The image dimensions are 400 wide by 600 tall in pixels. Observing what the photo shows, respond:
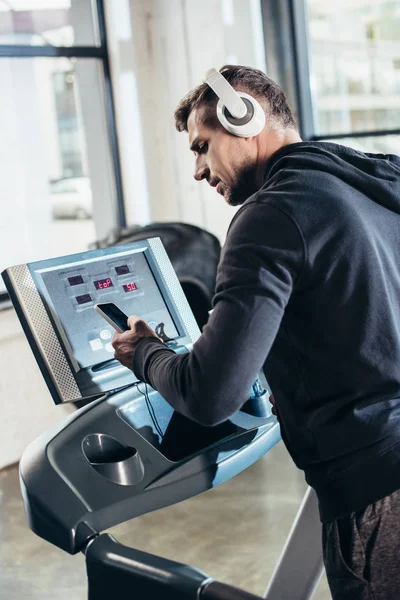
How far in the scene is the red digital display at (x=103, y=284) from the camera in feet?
5.32

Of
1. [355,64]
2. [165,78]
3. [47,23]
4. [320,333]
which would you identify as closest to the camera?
[320,333]

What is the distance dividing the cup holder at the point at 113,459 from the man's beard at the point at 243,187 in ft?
1.70

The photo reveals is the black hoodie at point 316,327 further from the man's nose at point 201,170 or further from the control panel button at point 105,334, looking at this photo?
the control panel button at point 105,334

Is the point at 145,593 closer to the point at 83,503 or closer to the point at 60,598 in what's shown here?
the point at 83,503

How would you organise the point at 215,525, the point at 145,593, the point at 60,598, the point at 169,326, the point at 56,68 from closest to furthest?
1. the point at 145,593
2. the point at 169,326
3. the point at 60,598
4. the point at 215,525
5. the point at 56,68

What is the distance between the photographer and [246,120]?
53.6 inches

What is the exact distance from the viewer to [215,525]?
3076 mm

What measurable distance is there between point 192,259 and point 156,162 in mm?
977

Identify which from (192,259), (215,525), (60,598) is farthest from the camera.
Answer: (192,259)

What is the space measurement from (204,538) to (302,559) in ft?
3.68

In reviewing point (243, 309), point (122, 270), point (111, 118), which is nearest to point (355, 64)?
point (111, 118)

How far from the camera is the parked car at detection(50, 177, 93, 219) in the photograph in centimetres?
Result: 409

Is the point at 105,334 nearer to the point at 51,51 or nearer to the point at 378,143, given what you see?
the point at 51,51

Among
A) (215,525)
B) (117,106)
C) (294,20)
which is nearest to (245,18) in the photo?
(294,20)
